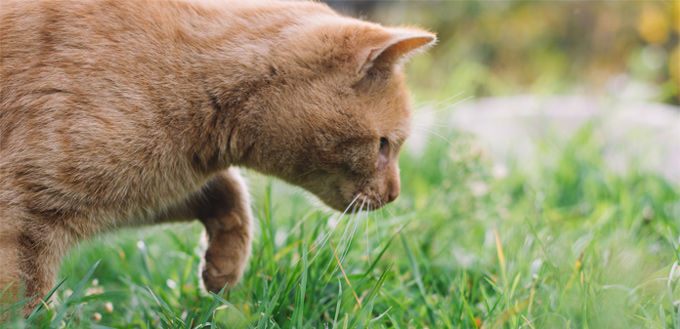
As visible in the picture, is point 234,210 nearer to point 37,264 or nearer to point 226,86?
point 226,86

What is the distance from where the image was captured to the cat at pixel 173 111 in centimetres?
139

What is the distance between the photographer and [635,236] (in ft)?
7.30

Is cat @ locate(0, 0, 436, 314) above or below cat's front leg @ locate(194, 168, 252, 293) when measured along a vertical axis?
above

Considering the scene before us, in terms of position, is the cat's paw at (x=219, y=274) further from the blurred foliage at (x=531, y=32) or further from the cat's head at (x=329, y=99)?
the blurred foliage at (x=531, y=32)

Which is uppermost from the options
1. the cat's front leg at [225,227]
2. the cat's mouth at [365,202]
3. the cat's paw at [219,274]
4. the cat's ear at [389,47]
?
the cat's ear at [389,47]

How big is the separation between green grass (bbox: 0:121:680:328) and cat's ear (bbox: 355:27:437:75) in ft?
1.59

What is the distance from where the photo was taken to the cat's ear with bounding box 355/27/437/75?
1551mm

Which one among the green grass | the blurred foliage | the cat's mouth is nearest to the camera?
the green grass

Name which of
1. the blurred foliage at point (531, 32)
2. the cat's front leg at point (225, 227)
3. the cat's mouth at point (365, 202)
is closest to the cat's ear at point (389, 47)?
the cat's mouth at point (365, 202)

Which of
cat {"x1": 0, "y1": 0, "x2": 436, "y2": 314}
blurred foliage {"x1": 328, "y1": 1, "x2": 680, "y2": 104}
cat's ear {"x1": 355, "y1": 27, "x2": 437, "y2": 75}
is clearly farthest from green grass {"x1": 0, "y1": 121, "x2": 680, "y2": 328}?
blurred foliage {"x1": 328, "y1": 1, "x2": 680, "y2": 104}

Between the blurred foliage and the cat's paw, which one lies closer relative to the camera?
the cat's paw

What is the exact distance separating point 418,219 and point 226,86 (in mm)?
1101

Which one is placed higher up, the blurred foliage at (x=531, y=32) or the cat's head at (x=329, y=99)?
the cat's head at (x=329, y=99)

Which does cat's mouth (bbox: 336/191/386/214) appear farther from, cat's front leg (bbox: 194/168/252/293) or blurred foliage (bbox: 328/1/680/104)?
blurred foliage (bbox: 328/1/680/104)
